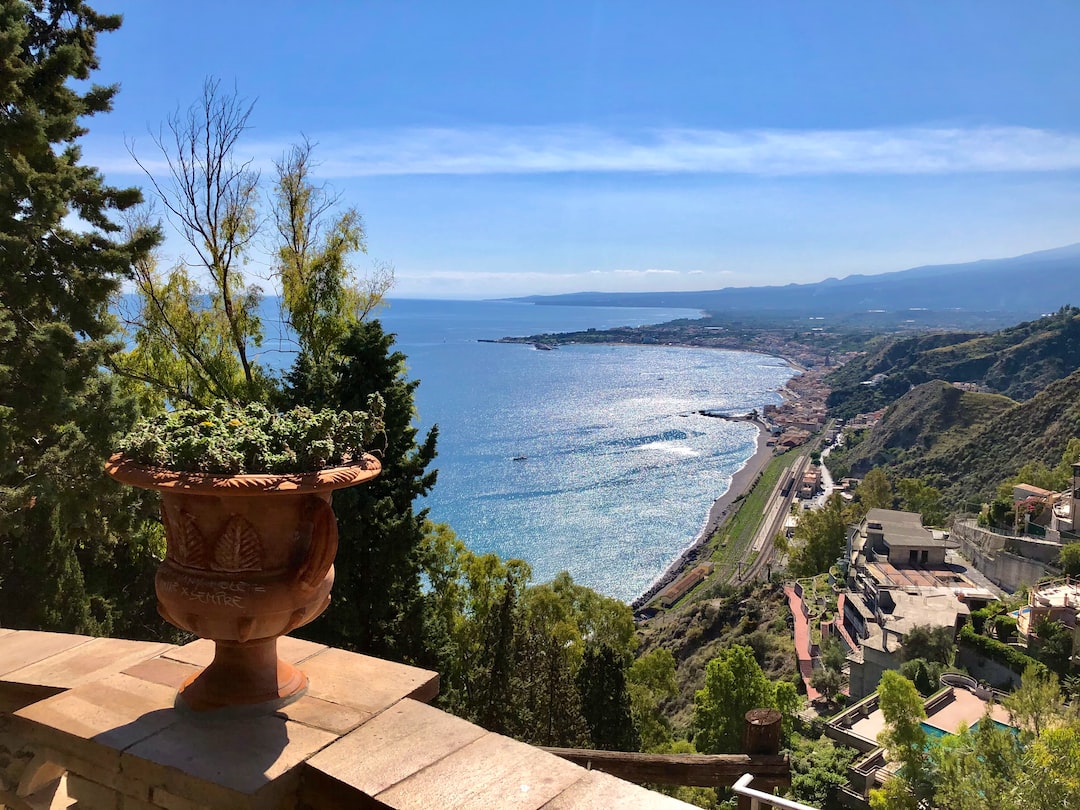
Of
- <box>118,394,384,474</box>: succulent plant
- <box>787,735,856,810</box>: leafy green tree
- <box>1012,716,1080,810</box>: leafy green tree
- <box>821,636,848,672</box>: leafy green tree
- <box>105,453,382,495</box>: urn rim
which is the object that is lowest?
<box>821,636,848,672</box>: leafy green tree

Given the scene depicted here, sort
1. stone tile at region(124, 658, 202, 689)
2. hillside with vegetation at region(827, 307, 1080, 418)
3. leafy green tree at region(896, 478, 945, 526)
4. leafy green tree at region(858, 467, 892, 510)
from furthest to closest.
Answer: hillside with vegetation at region(827, 307, 1080, 418) → leafy green tree at region(858, 467, 892, 510) → leafy green tree at region(896, 478, 945, 526) → stone tile at region(124, 658, 202, 689)

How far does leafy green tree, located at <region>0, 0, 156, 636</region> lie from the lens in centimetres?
682

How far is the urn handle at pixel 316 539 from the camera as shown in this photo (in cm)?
202

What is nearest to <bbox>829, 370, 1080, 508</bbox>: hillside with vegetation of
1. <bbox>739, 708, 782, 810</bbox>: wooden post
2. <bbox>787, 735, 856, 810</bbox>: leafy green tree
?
<bbox>787, 735, 856, 810</bbox>: leafy green tree

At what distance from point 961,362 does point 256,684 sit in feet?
359

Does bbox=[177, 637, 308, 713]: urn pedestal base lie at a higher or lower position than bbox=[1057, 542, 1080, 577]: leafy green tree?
higher

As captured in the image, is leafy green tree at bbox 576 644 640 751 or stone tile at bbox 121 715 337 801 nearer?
stone tile at bbox 121 715 337 801

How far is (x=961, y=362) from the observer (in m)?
96.3

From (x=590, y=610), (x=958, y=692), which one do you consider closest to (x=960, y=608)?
(x=958, y=692)

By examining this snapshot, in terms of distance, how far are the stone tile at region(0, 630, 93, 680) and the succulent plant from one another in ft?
3.47

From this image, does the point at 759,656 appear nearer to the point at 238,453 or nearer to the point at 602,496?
the point at 602,496

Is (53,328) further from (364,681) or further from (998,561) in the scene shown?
(998,561)

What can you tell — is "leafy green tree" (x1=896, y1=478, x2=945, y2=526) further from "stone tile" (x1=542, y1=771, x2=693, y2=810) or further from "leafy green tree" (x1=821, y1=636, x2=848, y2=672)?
"stone tile" (x1=542, y1=771, x2=693, y2=810)

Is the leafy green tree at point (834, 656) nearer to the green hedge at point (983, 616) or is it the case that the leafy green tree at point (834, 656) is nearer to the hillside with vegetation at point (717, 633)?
the hillside with vegetation at point (717, 633)
